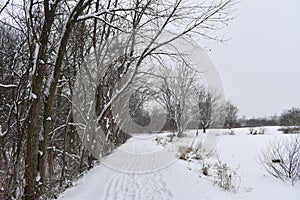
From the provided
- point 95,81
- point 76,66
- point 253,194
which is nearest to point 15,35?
point 76,66

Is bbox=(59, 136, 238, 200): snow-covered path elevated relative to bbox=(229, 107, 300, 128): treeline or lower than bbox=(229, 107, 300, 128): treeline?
lower

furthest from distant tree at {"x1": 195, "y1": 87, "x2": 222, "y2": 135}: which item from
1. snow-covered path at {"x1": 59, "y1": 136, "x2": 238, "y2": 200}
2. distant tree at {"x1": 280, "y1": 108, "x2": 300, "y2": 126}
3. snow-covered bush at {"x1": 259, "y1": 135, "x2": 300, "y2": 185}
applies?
snow-covered path at {"x1": 59, "y1": 136, "x2": 238, "y2": 200}

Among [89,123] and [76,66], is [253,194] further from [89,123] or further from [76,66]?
[76,66]

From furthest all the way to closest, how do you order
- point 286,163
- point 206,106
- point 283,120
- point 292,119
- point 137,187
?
point 283,120
point 206,106
point 292,119
point 286,163
point 137,187

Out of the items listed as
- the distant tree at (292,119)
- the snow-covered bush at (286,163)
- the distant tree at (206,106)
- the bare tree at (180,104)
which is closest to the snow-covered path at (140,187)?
the snow-covered bush at (286,163)

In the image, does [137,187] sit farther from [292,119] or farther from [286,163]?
[292,119]

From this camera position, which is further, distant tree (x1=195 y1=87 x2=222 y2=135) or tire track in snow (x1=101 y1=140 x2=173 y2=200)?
distant tree (x1=195 y1=87 x2=222 y2=135)

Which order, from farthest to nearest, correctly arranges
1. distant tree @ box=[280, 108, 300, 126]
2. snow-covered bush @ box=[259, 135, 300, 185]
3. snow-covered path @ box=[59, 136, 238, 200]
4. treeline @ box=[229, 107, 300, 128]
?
1. treeline @ box=[229, 107, 300, 128]
2. distant tree @ box=[280, 108, 300, 126]
3. snow-covered bush @ box=[259, 135, 300, 185]
4. snow-covered path @ box=[59, 136, 238, 200]

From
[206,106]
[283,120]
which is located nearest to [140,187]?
[206,106]

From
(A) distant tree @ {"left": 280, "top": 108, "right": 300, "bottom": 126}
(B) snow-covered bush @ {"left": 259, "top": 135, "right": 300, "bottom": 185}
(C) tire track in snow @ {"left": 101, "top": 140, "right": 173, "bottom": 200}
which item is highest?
(A) distant tree @ {"left": 280, "top": 108, "right": 300, "bottom": 126}

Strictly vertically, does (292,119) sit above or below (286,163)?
above

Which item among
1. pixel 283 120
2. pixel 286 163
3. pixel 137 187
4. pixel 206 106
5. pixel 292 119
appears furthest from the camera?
pixel 283 120

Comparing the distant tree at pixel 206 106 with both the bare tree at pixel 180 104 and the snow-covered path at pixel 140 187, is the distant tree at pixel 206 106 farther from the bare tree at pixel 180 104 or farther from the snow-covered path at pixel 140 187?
the snow-covered path at pixel 140 187

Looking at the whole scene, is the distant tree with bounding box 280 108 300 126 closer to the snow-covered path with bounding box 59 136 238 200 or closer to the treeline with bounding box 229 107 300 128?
the treeline with bounding box 229 107 300 128
